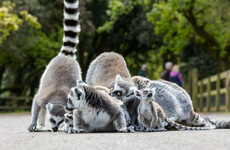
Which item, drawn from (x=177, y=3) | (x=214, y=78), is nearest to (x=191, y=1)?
(x=177, y=3)

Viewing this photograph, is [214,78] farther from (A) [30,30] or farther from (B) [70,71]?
(B) [70,71]

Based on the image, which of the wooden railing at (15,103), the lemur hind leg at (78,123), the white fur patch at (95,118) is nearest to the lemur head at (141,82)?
the white fur patch at (95,118)

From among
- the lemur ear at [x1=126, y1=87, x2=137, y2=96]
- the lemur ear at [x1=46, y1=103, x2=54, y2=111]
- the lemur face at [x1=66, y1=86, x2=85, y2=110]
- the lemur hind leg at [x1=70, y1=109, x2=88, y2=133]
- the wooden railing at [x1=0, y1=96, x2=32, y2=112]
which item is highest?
the lemur ear at [x1=126, y1=87, x2=137, y2=96]

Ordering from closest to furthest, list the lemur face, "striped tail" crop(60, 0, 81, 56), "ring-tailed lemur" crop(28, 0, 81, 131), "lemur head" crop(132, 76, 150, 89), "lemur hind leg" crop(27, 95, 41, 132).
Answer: the lemur face < "ring-tailed lemur" crop(28, 0, 81, 131) < "lemur hind leg" crop(27, 95, 41, 132) < "lemur head" crop(132, 76, 150, 89) < "striped tail" crop(60, 0, 81, 56)

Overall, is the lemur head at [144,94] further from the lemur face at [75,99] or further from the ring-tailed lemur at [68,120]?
the ring-tailed lemur at [68,120]

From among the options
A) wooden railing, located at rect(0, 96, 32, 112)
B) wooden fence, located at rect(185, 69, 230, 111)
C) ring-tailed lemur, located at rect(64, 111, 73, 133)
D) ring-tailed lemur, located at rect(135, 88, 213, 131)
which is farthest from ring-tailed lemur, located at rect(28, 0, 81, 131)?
wooden railing, located at rect(0, 96, 32, 112)

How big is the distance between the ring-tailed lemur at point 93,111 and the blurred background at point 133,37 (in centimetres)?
1223

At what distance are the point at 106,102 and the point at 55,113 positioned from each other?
97cm

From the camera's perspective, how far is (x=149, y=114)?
788 cm

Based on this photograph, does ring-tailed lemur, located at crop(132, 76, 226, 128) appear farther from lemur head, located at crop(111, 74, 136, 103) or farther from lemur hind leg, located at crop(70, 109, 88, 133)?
lemur hind leg, located at crop(70, 109, 88, 133)

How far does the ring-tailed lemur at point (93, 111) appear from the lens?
7.29 meters

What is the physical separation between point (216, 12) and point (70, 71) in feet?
58.3

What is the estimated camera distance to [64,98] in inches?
324

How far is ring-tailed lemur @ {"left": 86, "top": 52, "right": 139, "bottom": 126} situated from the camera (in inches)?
328
